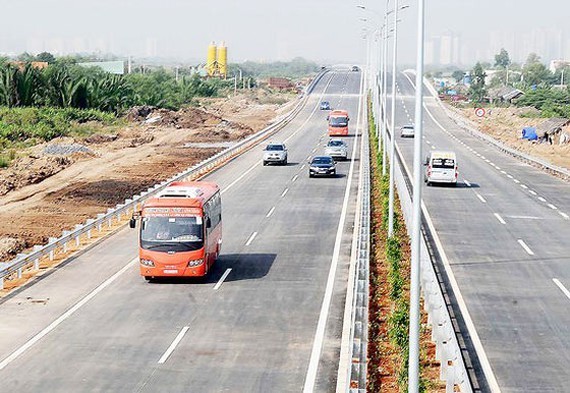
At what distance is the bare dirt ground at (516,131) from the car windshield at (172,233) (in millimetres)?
47340

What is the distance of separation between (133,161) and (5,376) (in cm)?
5045

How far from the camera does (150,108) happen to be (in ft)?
368

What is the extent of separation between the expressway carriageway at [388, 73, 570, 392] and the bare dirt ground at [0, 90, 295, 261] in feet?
52.3

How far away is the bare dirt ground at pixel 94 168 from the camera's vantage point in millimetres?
42406

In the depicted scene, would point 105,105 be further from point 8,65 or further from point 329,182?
point 329,182

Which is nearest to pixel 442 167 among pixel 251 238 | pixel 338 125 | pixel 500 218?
pixel 500 218

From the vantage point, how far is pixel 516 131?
357 ft

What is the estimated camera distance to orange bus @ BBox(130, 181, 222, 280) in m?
26.2

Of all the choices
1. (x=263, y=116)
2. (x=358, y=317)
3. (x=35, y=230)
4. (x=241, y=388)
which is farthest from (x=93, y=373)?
(x=263, y=116)

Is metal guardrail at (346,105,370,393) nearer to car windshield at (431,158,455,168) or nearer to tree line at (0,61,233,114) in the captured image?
car windshield at (431,158,455,168)

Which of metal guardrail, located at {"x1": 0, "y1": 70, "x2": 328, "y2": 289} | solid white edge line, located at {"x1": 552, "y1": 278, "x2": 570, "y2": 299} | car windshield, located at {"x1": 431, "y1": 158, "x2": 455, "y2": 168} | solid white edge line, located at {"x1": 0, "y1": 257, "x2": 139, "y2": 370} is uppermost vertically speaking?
car windshield, located at {"x1": 431, "y1": 158, "x2": 455, "y2": 168}

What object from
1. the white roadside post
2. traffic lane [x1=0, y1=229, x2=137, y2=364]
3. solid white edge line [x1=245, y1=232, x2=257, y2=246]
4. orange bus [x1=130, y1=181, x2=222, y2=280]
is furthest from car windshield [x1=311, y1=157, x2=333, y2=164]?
the white roadside post

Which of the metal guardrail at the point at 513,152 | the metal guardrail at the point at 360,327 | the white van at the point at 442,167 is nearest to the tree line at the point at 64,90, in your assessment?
the metal guardrail at the point at 513,152

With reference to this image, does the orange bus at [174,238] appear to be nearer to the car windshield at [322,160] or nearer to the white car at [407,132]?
the car windshield at [322,160]
